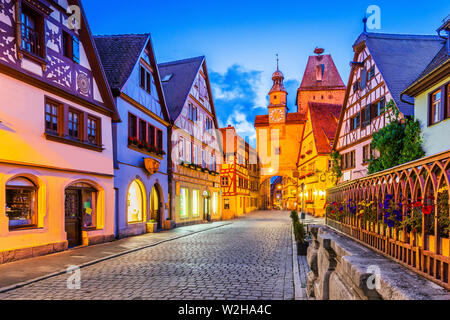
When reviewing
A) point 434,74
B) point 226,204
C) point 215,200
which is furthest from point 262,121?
point 434,74

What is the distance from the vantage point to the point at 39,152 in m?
10.5

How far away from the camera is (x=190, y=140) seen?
2488 cm

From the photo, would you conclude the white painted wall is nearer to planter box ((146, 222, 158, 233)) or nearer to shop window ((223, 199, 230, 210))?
planter box ((146, 222, 158, 233))

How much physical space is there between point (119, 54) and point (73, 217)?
28.7 feet

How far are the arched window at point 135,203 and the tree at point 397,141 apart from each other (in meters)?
12.3

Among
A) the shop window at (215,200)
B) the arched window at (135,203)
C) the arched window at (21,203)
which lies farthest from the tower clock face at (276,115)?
the arched window at (21,203)

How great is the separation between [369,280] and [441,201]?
971 millimetres

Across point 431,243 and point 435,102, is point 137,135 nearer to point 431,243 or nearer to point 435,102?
point 435,102

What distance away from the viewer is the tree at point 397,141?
15516mm

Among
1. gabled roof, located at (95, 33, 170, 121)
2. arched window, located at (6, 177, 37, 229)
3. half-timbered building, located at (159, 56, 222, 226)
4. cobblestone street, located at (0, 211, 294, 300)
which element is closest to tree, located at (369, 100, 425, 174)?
cobblestone street, located at (0, 211, 294, 300)

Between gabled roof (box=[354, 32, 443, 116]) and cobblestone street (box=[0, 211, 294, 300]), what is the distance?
41.7 feet

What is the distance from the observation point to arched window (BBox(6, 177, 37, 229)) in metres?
9.73
